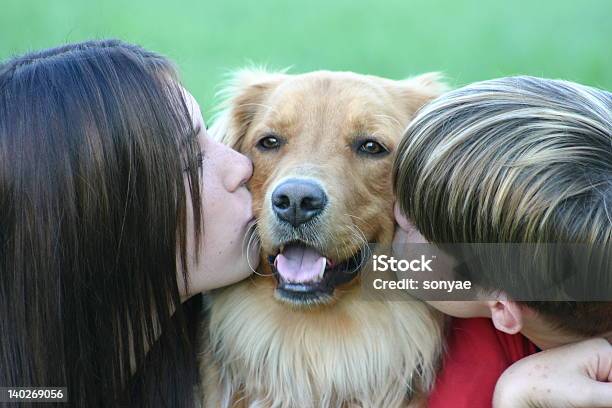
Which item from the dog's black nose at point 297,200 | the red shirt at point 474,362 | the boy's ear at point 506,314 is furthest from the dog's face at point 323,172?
the boy's ear at point 506,314

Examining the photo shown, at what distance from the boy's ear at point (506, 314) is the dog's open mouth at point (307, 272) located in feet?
1.90

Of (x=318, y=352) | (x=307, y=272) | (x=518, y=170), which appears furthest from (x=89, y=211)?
(x=518, y=170)

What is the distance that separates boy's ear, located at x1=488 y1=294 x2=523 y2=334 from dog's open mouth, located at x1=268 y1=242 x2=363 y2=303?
22.9 inches

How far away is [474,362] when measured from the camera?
3.27m

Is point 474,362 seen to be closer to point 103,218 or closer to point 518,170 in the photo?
point 518,170

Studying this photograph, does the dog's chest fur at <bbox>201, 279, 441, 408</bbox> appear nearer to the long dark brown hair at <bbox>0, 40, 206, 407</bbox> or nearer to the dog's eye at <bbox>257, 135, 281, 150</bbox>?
the long dark brown hair at <bbox>0, 40, 206, 407</bbox>

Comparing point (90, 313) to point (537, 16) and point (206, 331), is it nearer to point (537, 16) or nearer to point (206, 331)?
point (206, 331)

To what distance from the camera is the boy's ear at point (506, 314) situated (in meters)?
3.01

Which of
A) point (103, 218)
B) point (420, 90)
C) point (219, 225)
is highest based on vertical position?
point (420, 90)

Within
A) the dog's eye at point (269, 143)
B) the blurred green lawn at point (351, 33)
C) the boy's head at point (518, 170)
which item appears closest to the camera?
the boy's head at point (518, 170)

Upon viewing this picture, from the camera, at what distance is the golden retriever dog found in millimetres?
3371

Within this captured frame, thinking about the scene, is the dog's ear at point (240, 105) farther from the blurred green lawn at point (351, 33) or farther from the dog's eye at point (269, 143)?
the blurred green lawn at point (351, 33)

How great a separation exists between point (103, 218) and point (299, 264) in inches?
29.5

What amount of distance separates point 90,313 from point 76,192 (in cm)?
45
